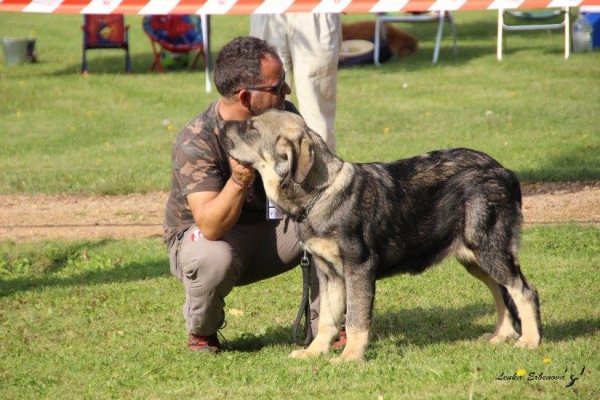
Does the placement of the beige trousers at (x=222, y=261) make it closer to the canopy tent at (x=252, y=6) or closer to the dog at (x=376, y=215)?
the dog at (x=376, y=215)

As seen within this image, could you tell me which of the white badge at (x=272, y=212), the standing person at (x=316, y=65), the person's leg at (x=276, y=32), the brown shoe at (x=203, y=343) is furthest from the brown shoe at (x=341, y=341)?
the person's leg at (x=276, y=32)

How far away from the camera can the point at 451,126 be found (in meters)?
12.9

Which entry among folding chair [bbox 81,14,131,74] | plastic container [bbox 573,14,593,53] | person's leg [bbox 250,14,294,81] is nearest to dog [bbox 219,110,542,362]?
person's leg [bbox 250,14,294,81]

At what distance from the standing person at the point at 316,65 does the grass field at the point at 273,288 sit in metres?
1.93

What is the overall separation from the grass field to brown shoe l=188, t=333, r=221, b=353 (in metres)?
0.11

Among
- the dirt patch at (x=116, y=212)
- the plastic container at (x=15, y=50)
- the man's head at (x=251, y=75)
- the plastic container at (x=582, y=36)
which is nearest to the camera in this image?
the man's head at (x=251, y=75)

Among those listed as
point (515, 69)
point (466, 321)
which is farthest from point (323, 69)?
point (515, 69)

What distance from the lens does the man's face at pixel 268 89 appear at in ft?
16.6

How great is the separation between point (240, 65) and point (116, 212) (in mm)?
4639

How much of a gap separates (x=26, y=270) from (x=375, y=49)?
12.0 m

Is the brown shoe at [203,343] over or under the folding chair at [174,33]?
over

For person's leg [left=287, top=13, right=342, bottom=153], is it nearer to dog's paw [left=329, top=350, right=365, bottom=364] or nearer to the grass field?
the grass field

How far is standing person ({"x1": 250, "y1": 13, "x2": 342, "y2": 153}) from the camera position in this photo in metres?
9.18

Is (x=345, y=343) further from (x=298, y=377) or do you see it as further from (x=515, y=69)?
(x=515, y=69)
